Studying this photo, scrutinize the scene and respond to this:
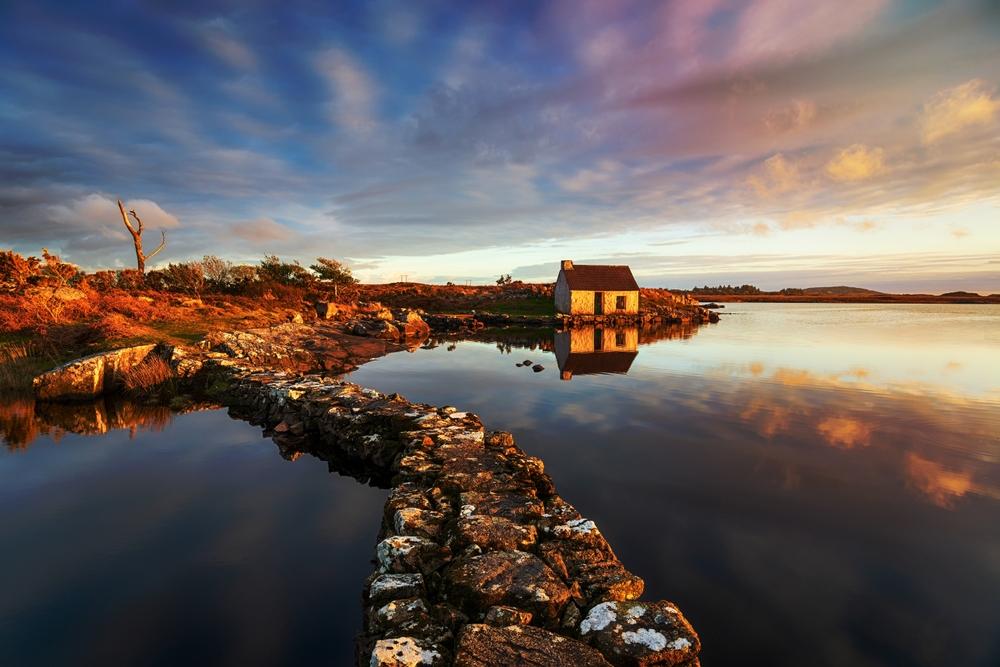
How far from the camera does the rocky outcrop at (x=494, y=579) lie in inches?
136

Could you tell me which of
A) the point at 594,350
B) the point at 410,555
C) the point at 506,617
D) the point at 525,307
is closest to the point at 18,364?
the point at 410,555

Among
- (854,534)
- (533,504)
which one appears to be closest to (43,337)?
(533,504)

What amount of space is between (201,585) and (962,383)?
24.6 meters

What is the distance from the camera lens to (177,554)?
6.11m

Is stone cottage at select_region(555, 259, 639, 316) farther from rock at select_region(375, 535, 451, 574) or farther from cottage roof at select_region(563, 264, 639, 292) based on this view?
rock at select_region(375, 535, 451, 574)

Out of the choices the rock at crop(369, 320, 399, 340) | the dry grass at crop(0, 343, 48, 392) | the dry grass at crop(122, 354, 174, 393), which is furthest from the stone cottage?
the dry grass at crop(0, 343, 48, 392)

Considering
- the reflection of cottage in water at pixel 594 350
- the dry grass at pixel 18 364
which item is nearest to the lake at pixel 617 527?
the dry grass at pixel 18 364

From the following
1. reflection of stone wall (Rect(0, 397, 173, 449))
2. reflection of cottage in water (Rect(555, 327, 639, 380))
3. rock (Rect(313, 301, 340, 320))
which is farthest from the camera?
rock (Rect(313, 301, 340, 320))

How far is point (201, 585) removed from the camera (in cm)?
Answer: 546

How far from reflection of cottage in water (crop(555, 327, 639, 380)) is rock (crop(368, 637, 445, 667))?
51.1 ft

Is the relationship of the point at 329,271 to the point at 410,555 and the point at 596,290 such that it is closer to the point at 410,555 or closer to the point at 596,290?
the point at 596,290

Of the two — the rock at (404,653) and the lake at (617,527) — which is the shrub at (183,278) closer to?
the lake at (617,527)

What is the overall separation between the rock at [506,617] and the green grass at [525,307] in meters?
A: 45.5

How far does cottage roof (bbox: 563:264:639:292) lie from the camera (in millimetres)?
47156
